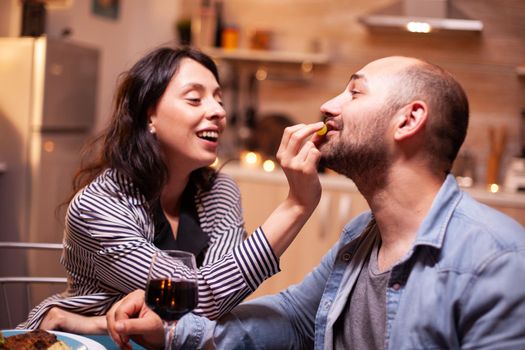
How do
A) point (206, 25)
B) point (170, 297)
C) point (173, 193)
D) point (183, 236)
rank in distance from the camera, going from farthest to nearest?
point (206, 25)
point (173, 193)
point (183, 236)
point (170, 297)

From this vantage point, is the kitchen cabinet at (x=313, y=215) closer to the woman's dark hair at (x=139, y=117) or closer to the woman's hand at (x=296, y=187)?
the woman's dark hair at (x=139, y=117)

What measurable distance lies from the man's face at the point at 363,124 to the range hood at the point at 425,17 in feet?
8.53

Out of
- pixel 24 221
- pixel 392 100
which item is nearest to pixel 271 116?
pixel 24 221

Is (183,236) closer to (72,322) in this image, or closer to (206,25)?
(72,322)

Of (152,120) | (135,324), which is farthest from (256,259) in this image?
(152,120)

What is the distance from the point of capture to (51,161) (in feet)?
11.4

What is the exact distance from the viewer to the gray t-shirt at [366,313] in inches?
53.2

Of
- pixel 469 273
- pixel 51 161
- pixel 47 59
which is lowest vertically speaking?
pixel 51 161

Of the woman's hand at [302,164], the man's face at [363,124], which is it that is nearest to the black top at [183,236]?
the woman's hand at [302,164]

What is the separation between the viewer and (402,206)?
1.38 metres

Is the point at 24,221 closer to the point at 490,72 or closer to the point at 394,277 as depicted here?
the point at 394,277

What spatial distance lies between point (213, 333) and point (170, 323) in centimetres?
26

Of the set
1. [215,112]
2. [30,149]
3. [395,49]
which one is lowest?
[30,149]

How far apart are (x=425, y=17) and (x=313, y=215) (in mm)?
1316
